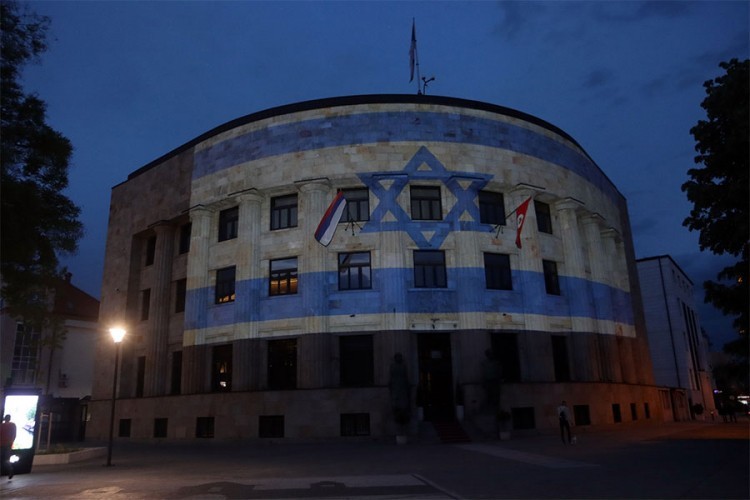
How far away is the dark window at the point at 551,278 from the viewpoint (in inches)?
1326

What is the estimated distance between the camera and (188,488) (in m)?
13.4

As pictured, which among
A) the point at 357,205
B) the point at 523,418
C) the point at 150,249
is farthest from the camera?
the point at 150,249

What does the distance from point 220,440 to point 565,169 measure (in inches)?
1083

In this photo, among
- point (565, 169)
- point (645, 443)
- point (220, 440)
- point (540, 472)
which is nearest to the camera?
point (540, 472)

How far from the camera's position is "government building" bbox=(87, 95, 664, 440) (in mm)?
29203

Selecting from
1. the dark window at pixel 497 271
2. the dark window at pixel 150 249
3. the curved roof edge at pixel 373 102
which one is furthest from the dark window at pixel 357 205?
the dark window at pixel 150 249

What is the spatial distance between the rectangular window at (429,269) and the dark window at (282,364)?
7.95 m

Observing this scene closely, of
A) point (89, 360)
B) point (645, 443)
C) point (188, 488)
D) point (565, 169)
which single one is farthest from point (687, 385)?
point (89, 360)

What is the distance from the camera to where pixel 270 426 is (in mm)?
28875

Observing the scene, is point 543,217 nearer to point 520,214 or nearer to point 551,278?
point 551,278

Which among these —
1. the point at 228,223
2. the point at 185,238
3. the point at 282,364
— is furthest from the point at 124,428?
the point at 228,223

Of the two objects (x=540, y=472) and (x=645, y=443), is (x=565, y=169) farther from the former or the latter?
(x=540, y=472)

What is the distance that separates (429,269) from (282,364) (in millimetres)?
9945

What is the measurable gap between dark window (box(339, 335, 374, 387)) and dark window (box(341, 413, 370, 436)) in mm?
1880
